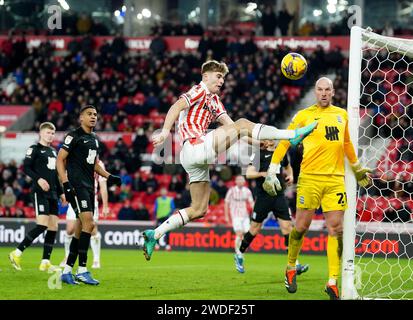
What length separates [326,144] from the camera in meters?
8.95

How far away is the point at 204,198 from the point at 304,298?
1633 mm

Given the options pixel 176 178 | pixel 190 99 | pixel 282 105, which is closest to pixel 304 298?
pixel 190 99

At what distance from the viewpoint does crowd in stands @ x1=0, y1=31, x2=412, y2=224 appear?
902 inches

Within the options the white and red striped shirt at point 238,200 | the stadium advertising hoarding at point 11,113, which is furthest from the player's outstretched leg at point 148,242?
the stadium advertising hoarding at point 11,113

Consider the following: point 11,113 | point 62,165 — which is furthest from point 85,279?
point 11,113

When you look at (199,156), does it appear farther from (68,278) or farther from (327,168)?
(68,278)

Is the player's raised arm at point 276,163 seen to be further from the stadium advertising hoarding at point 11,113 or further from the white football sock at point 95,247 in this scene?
the stadium advertising hoarding at point 11,113

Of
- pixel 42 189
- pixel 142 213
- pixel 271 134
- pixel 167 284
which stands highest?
pixel 271 134

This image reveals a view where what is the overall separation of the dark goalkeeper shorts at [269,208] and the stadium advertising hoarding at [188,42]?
48.8 feet

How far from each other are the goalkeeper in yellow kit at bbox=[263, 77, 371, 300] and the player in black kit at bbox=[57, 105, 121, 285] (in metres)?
2.48

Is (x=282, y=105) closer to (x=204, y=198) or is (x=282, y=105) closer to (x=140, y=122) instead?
(x=140, y=122)

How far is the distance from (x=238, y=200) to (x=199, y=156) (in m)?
8.51

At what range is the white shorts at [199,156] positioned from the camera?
9008 mm
